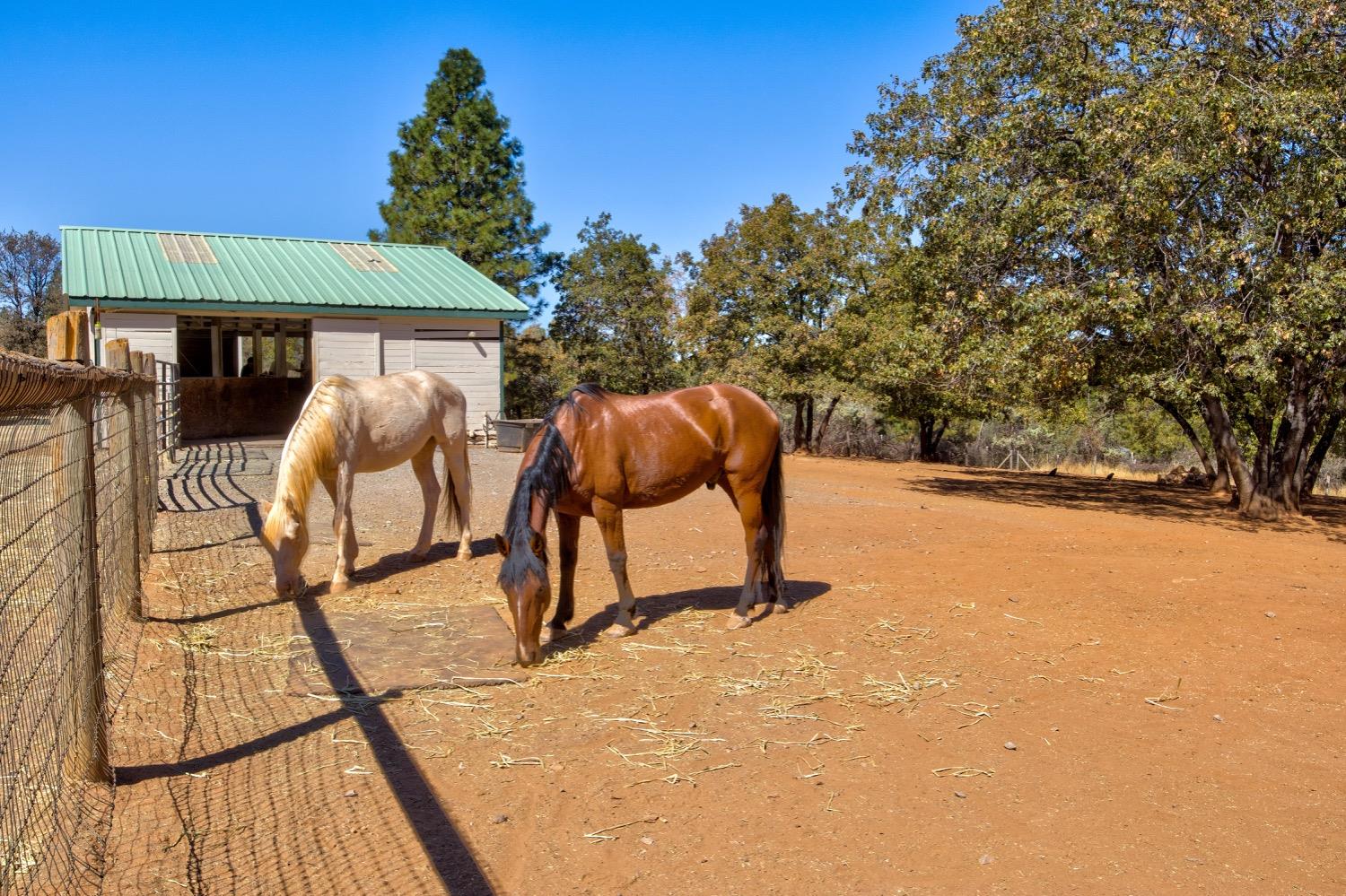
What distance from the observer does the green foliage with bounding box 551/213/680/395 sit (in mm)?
28203

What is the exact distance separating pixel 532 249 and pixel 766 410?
25421 mm

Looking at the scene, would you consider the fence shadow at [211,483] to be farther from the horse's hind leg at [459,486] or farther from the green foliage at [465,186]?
the green foliage at [465,186]

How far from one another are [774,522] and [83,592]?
13.3 ft

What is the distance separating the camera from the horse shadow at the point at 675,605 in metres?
5.81

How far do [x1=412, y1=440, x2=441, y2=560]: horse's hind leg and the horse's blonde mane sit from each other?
47.1 inches

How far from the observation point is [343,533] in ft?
22.0

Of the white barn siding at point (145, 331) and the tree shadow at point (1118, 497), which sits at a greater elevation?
the white barn siding at point (145, 331)

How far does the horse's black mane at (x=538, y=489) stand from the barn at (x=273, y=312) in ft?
41.7

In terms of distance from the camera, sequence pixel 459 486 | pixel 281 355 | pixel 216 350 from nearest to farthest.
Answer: pixel 459 486 → pixel 216 350 → pixel 281 355

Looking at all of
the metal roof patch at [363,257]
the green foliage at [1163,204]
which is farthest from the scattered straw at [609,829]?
the metal roof patch at [363,257]

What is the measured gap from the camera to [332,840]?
3.21 meters

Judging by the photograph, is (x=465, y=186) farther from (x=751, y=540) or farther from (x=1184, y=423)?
(x=751, y=540)

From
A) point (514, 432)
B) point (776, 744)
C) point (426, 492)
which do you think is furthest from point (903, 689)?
point (514, 432)

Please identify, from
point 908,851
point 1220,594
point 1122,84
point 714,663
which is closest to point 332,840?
point 908,851
